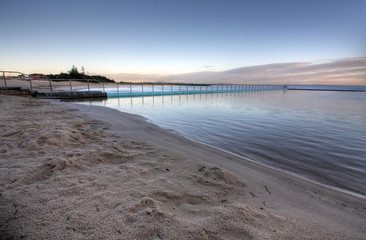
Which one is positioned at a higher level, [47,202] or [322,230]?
[47,202]

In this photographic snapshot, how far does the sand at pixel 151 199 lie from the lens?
3.95ft

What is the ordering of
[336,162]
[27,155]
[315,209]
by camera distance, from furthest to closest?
[336,162]
[27,155]
[315,209]

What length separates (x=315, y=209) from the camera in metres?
1.70

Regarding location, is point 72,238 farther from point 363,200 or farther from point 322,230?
point 363,200

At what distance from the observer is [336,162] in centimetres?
306

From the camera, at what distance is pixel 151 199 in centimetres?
153

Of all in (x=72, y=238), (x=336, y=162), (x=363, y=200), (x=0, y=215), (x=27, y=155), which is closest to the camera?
(x=72, y=238)

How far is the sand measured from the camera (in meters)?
1.21

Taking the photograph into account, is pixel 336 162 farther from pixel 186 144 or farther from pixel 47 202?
pixel 47 202

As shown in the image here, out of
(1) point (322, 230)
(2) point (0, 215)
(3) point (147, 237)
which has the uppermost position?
(2) point (0, 215)

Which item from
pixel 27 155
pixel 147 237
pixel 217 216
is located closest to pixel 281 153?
pixel 217 216

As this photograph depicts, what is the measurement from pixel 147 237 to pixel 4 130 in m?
3.83

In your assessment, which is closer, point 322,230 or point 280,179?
point 322,230

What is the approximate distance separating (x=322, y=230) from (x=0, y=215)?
237cm
